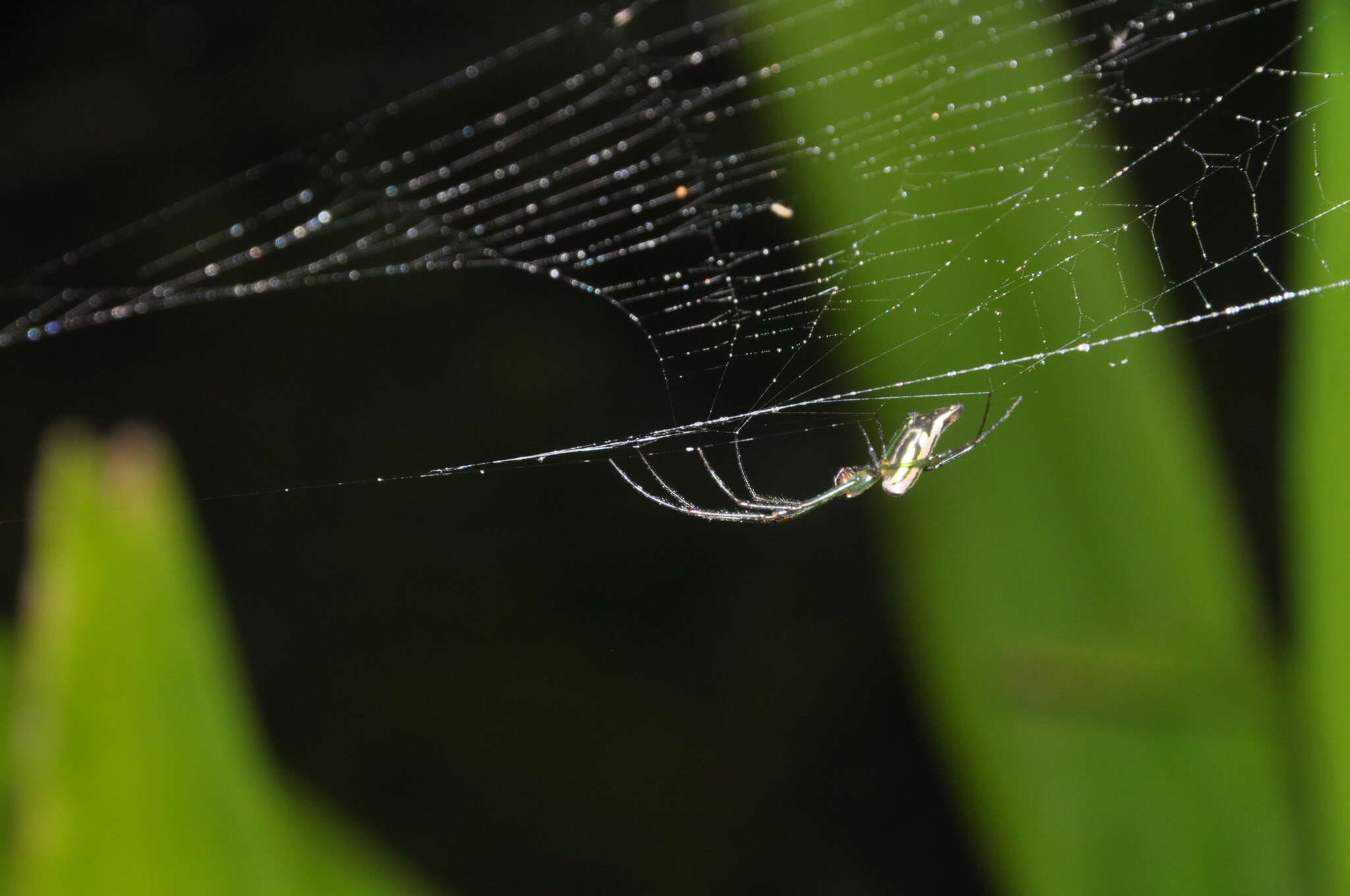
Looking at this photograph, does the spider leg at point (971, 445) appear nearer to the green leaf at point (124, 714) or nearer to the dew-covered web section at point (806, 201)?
the dew-covered web section at point (806, 201)

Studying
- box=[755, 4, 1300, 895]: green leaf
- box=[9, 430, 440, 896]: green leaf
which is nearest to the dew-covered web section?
box=[755, 4, 1300, 895]: green leaf

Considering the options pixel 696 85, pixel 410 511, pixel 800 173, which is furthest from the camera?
pixel 410 511

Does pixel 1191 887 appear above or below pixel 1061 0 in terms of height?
below

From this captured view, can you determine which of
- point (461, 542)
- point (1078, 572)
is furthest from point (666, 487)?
point (461, 542)

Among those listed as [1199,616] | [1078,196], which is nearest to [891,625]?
[1199,616]

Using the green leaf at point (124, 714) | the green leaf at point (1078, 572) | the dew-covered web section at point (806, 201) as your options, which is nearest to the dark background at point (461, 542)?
the dew-covered web section at point (806, 201)

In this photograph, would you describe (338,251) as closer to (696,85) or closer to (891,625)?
(696,85)

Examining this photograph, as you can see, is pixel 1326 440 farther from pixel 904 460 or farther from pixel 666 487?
pixel 666 487
